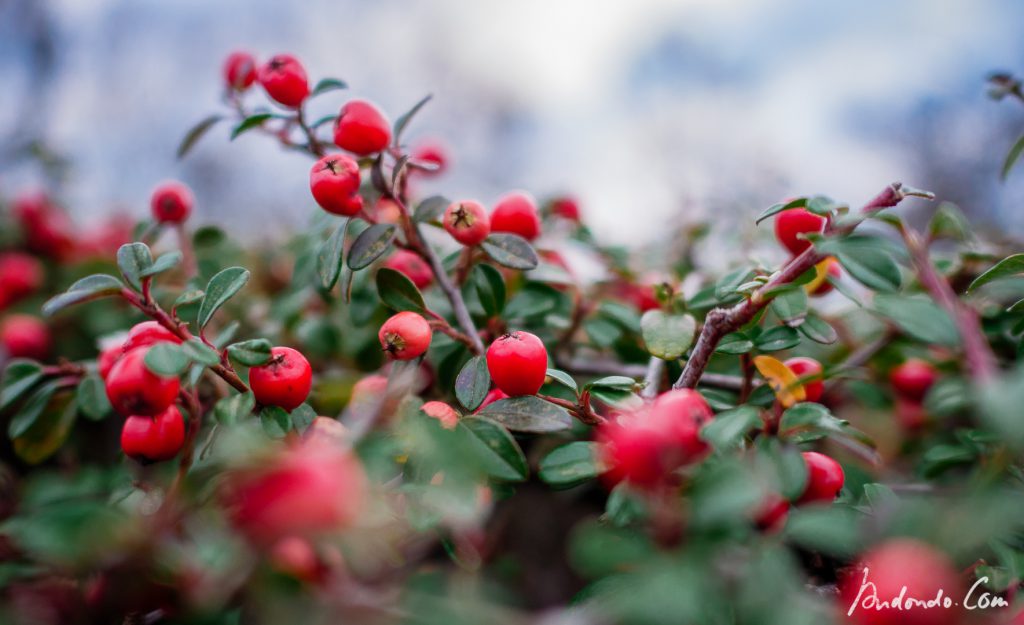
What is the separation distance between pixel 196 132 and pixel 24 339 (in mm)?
1093

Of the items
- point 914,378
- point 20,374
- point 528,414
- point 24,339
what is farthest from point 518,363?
point 24,339

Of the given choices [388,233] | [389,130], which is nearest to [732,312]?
[388,233]

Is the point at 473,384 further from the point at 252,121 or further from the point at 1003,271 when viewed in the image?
→ the point at 1003,271

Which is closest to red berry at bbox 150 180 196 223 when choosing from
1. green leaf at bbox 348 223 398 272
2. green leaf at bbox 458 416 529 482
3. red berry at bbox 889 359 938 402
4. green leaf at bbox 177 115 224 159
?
green leaf at bbox 177 115 224 159

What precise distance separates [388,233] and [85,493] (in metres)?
0.87

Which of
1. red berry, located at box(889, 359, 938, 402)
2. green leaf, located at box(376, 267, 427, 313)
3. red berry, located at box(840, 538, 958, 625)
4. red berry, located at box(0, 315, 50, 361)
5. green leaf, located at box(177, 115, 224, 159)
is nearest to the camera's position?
red berry, located at box(840, 538, 958, 625)

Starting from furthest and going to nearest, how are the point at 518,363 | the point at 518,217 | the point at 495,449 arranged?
the point at 518,217 → the point at 518,363 → the point at 495,449

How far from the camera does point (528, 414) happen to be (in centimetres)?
86

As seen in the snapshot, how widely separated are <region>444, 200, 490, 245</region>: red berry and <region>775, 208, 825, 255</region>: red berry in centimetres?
52

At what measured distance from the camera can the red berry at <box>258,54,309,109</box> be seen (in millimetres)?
1138

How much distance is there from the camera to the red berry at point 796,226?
1.02 m

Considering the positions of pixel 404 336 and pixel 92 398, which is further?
pixel 92 398

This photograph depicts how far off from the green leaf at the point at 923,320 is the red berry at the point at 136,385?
2.84 ft

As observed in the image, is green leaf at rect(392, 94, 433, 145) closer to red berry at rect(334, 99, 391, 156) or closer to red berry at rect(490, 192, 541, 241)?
red berry at rect(334, 99, 391, 156)
